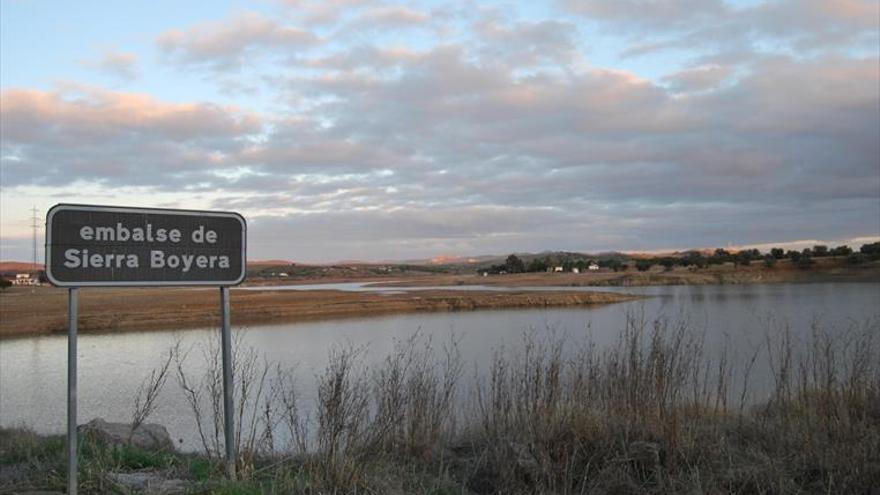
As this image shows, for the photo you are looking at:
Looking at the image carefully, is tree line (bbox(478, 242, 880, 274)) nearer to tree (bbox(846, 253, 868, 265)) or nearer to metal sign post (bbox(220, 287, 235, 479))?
tree (bbox(846, 253, 868, 265))

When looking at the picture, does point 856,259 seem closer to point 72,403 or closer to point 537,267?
point 537,267

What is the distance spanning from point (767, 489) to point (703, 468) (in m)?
0.59

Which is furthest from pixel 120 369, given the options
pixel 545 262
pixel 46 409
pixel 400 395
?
pixel 545 262

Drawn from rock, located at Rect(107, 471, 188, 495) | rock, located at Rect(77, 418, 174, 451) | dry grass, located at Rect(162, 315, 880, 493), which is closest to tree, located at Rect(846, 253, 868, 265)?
dry grass, located at Rect(162, 315, 880, 493)

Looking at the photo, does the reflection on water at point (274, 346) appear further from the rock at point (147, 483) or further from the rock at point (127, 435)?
the rock at point (147, 483)

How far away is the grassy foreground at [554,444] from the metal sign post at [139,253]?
0.92 meters

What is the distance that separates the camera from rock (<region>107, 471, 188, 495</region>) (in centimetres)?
499

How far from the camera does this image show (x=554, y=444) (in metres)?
7.22

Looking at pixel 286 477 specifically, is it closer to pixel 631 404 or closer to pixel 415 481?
pixel 415 481

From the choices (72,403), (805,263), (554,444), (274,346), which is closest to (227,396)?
(72,403)

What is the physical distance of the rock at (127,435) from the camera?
26.5 ft

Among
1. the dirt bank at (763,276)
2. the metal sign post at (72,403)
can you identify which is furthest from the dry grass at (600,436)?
the dirt bank at (763,276)

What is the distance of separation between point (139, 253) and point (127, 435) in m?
4.33

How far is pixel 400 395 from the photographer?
807 centimetres
